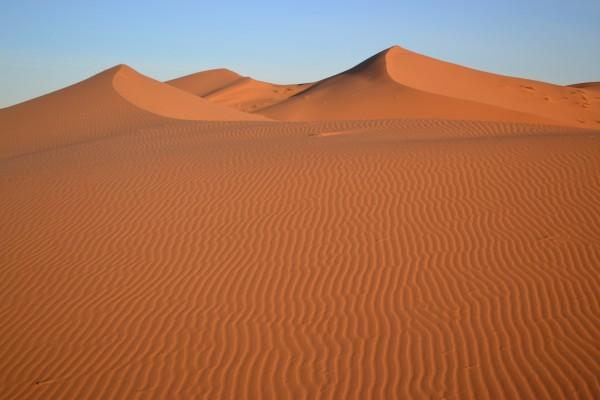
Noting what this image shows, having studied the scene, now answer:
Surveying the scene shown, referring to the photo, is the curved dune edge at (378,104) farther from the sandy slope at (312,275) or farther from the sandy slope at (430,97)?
the sandy slope at (312,275)

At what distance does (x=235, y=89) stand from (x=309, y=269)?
5200cm

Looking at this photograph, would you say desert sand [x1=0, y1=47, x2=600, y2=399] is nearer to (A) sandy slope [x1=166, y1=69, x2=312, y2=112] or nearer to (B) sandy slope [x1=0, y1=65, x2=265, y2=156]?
(B) sandy slope [x1=0, y1=65, x2=265, y2=156]

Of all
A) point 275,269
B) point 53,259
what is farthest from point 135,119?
point 275,269

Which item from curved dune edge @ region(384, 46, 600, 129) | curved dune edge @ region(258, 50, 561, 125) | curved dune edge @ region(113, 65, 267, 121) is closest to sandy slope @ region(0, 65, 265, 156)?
curved dune edge @ region(113, 65, 267, 121)

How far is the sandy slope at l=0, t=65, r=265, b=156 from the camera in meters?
22.5

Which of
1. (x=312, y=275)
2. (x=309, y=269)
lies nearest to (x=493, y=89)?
(x=309, y=269)

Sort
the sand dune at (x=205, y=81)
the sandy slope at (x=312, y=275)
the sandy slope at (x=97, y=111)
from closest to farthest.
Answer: the sandy slope at (x=312, y=275) < the sandy slope at (x=97, y=111) < the sand dune at (x=205, y=81)

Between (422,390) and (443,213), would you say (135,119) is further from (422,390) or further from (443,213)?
(422,390)

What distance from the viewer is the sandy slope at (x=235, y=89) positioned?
53250 millimetres

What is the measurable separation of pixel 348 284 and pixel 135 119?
17519 mm

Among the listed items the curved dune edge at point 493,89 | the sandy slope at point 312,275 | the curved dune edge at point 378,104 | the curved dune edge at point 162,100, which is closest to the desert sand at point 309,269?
the sandy slope at point 312,275

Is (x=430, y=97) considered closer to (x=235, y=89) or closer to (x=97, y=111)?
(x=97, y=111)

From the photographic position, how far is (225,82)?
2554 inches

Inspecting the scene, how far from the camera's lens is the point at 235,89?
58469 millimetres
